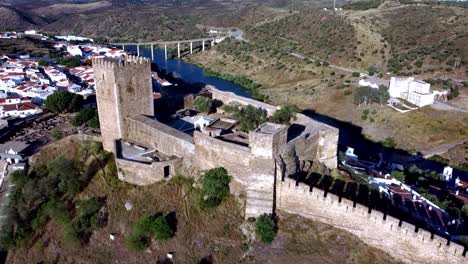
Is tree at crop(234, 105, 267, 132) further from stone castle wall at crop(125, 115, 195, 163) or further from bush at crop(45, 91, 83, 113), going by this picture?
bush at crop(45, 91, 83, 113)

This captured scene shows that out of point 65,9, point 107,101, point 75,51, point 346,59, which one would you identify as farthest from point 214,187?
point 65,9

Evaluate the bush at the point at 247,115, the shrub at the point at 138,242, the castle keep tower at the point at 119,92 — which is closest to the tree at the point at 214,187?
the shrub at the point at 138,242

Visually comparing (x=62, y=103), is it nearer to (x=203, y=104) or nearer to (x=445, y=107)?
(x=203, y=104)

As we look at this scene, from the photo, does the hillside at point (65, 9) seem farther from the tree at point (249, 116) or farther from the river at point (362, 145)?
the tree at point (249, 116)

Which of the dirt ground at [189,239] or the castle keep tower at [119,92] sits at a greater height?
the castle keep tower at [119,92]

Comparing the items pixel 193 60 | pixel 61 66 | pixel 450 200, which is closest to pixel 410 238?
pixel 450 200
